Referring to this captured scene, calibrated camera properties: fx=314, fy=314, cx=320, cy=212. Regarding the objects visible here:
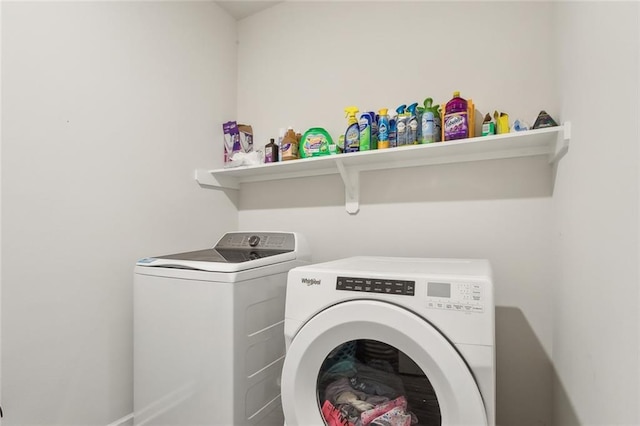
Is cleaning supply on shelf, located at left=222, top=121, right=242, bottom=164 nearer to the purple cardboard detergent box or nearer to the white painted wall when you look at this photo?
the purple cardboard detergent box

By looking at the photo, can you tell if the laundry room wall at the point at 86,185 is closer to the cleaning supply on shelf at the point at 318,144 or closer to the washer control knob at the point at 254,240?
the washer control knob at the point at 254,240

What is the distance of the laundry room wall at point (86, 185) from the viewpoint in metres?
1.15

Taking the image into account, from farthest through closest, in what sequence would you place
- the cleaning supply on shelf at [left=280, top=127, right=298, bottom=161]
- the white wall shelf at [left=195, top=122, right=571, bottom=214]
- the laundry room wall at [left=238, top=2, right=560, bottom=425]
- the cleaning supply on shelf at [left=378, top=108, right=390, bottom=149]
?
the cleaning supply on shelf at [left=280, top=127, right=298, bottom=161] < the cleaning supply on shelf at [left=378, top=108, right=390, bottom=149] < the laundry room wall at [left=238, top=2, right=560, bottom=425] < the white wall shelf at [left=195, top=122, right=571, bottom=214]

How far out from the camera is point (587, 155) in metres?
0.88

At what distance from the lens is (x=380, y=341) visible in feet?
3.11

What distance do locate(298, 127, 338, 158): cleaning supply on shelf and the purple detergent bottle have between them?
1.85 ft

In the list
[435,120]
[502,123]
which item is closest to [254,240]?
[435,120]

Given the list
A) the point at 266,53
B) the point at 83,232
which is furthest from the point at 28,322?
the point at 266,53

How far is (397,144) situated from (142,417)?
1.66 meters

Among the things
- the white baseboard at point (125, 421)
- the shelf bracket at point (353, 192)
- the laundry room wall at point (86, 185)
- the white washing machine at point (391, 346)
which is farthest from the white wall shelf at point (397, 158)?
the white baseboard at point (125, 421)

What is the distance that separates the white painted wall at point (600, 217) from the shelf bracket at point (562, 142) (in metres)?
0.05

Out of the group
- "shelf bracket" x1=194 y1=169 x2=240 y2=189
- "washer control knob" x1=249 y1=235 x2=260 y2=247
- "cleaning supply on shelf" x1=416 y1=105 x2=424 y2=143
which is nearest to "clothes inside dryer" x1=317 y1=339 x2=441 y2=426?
"washer control knob" x1=249 y1=235 x2=260 y2=247

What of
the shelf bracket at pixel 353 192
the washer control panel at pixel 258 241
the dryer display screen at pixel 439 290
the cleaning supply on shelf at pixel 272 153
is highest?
the cleaning supply on shelf at pixel 272 153

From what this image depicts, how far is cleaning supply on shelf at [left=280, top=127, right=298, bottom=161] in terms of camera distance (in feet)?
5.74
